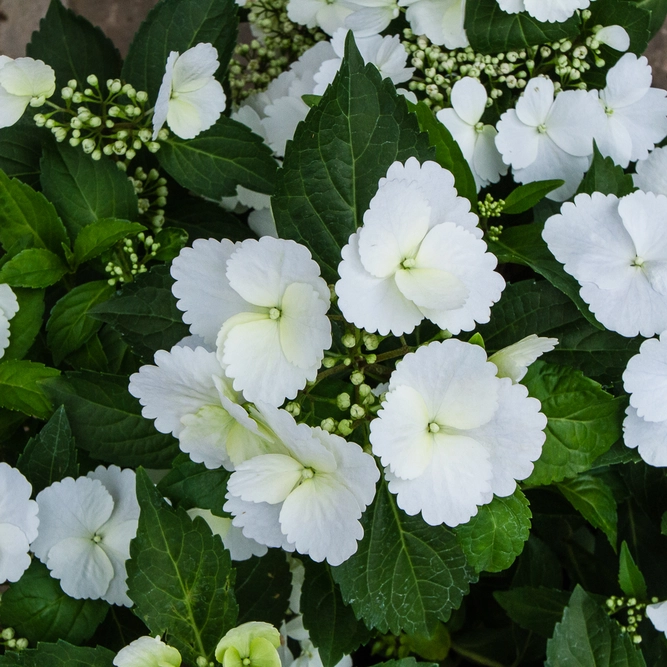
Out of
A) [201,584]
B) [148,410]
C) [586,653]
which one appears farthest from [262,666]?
[586,653]

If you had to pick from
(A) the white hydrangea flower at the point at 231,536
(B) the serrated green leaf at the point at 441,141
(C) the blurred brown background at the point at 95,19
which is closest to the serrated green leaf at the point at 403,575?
(A) the white hydrangea flower at the point at 231,536

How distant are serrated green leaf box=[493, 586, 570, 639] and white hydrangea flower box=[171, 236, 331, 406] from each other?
1.57 feet

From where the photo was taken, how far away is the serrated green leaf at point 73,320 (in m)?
0.83

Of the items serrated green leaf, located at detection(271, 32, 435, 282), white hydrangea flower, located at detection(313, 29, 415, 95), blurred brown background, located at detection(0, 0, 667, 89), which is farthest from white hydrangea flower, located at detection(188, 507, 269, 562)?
blurred brown background, located at detection(0, 0, 667, 89)

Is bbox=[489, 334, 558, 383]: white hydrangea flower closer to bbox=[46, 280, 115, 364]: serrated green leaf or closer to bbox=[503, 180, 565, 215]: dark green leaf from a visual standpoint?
bbox=[503, 180, 565, 215]: dark green leaf

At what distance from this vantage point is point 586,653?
74cm

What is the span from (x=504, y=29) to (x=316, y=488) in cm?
58

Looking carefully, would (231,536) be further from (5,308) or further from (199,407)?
(5,308)

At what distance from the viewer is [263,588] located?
2.85 feet

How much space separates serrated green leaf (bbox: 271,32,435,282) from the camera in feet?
2.17

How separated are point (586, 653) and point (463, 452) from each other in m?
0.32

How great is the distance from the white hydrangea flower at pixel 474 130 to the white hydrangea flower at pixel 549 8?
0.29ft

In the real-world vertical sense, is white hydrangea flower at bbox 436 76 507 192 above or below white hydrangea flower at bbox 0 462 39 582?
above

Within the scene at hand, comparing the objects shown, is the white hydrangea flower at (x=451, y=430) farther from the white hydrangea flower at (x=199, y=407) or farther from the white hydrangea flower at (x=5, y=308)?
Result: the white hydrangea flower at (x=5, y=308)
